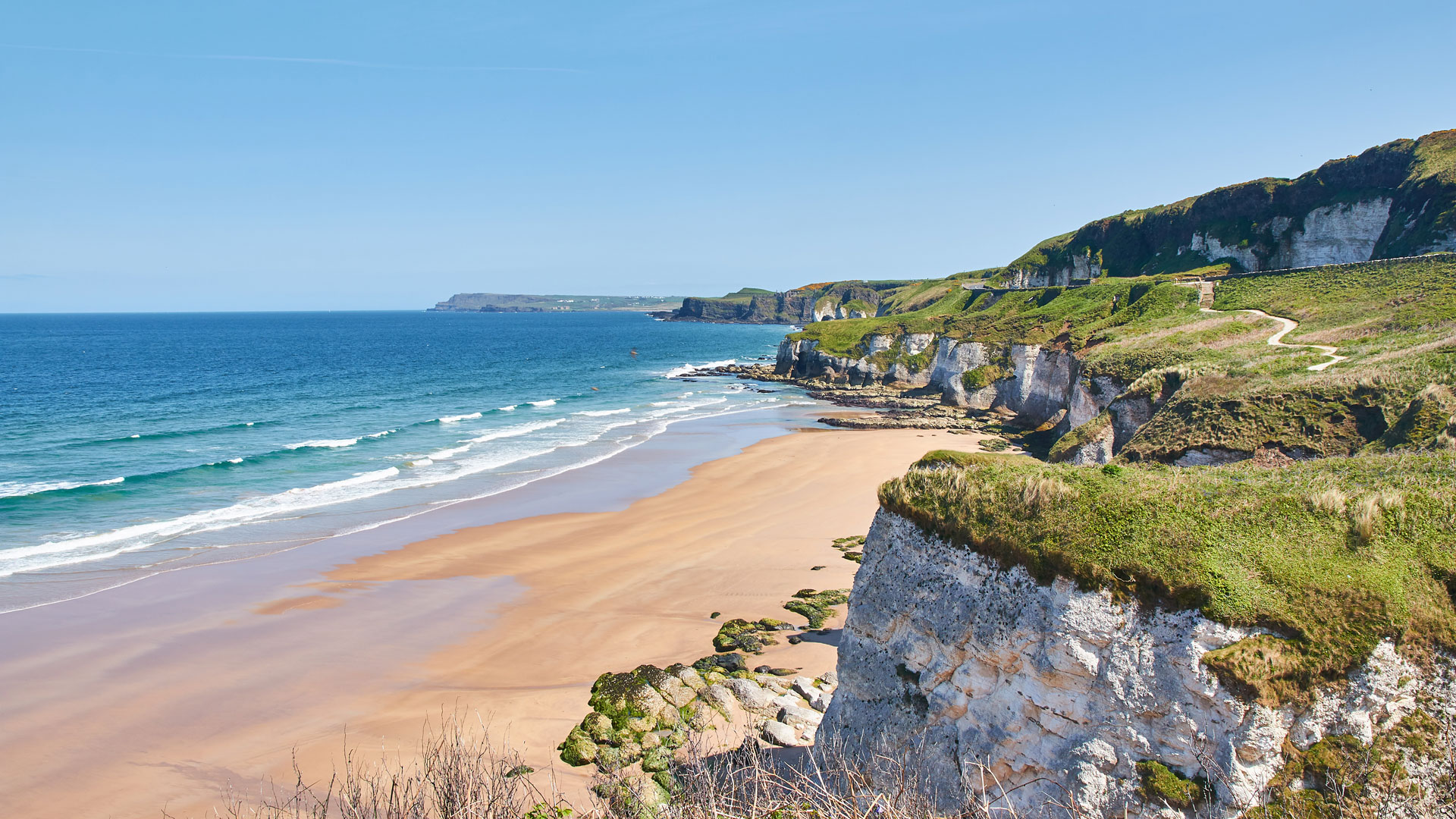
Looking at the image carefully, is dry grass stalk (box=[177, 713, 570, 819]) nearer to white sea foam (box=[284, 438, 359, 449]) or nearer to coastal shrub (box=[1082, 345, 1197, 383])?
coastal shrub (box=[1082, 345, 1197, 383])

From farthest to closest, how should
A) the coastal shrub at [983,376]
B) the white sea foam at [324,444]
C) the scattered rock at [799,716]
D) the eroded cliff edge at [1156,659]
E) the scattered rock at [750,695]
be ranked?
the coastal shrub at [983,376] < the white sea foam at [324,444] < the scattered rock at [750,695] < the scattered rock at [799,716] < the eroded cliff edge at [1156,659]

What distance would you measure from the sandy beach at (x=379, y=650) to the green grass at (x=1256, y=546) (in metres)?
8.54

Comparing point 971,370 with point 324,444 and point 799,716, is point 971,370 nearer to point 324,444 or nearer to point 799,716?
point 324,444

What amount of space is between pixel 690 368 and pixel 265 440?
197 feet

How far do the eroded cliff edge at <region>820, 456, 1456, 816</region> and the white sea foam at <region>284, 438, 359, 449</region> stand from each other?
41542mm

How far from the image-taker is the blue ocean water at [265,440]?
90.2ft

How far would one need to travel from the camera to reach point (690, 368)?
10031 centimetres

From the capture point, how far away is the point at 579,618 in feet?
69.4

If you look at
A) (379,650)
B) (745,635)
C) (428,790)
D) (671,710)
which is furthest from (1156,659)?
(379,650)

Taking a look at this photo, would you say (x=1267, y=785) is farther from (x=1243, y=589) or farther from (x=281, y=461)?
(x=281, y=461)

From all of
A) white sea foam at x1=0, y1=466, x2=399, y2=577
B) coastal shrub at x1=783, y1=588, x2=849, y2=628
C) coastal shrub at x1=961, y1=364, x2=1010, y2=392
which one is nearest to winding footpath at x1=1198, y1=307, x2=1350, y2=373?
coastal shrub at x1=961, y1=364, x2=1010, y2=392

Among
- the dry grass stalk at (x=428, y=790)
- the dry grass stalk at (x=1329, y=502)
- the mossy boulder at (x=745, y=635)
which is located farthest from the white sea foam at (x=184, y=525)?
the dry grass stalk at (x=1329, y=502)

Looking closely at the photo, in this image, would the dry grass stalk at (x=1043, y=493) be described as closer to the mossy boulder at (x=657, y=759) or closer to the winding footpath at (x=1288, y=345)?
the mossy boulder at (x=657, y=759)

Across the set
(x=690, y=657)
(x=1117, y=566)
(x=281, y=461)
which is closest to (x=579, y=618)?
(x=690, y=657)
